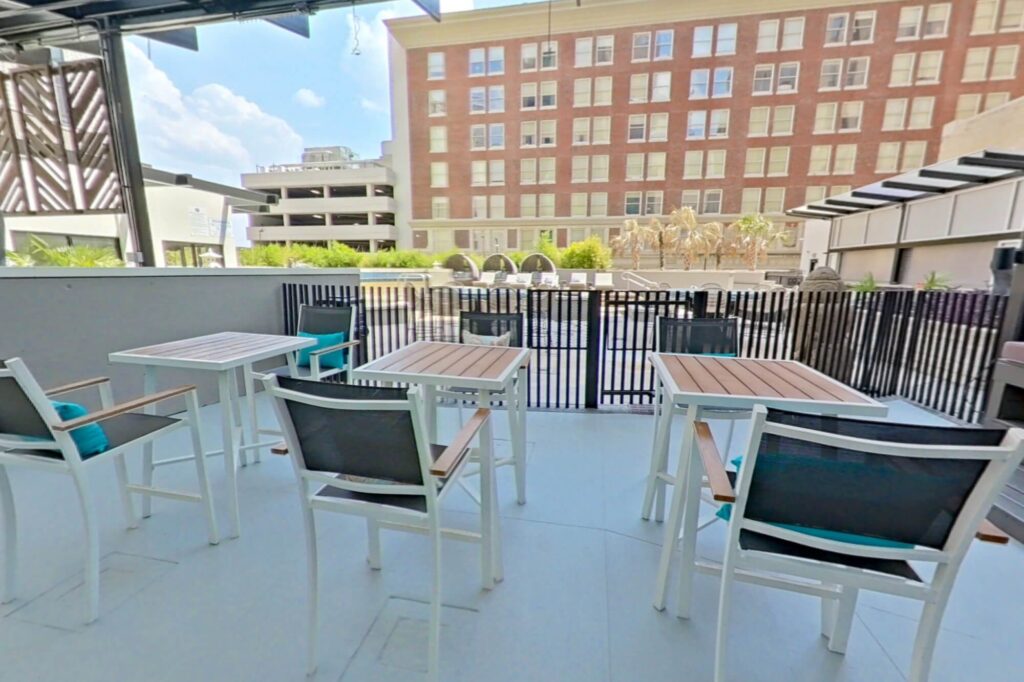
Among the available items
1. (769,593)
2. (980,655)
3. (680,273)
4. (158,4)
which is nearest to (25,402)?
(769,593)

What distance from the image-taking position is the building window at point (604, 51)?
25.9 m

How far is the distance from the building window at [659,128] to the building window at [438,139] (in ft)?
44.3

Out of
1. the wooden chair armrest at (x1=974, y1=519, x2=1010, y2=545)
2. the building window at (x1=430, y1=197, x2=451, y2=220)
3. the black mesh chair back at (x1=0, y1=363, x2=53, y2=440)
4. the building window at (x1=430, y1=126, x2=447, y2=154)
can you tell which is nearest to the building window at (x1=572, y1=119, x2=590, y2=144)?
the building window at (x1=430, y1=126, x2=447, y2=154)

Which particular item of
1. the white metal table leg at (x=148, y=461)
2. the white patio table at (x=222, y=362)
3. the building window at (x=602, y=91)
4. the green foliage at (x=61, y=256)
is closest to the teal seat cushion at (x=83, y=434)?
the white patio table at (x=222, y=362)

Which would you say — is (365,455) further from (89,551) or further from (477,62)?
(477,62)

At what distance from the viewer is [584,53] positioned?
86.3 ft

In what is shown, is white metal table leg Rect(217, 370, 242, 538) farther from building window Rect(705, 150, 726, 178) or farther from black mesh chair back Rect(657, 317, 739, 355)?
building window Rect(705, 150, 726, 178)

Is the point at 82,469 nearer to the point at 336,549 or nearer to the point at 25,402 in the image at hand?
the point at 25,402

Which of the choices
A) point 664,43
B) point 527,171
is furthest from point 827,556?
point 664,43

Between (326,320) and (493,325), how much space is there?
1.41m

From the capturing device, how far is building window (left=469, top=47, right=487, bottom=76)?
27.6 m

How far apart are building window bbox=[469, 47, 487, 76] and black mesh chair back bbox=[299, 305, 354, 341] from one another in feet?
98.4

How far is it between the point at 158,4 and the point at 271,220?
1330 inches

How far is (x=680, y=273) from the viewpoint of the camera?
16.6 m
